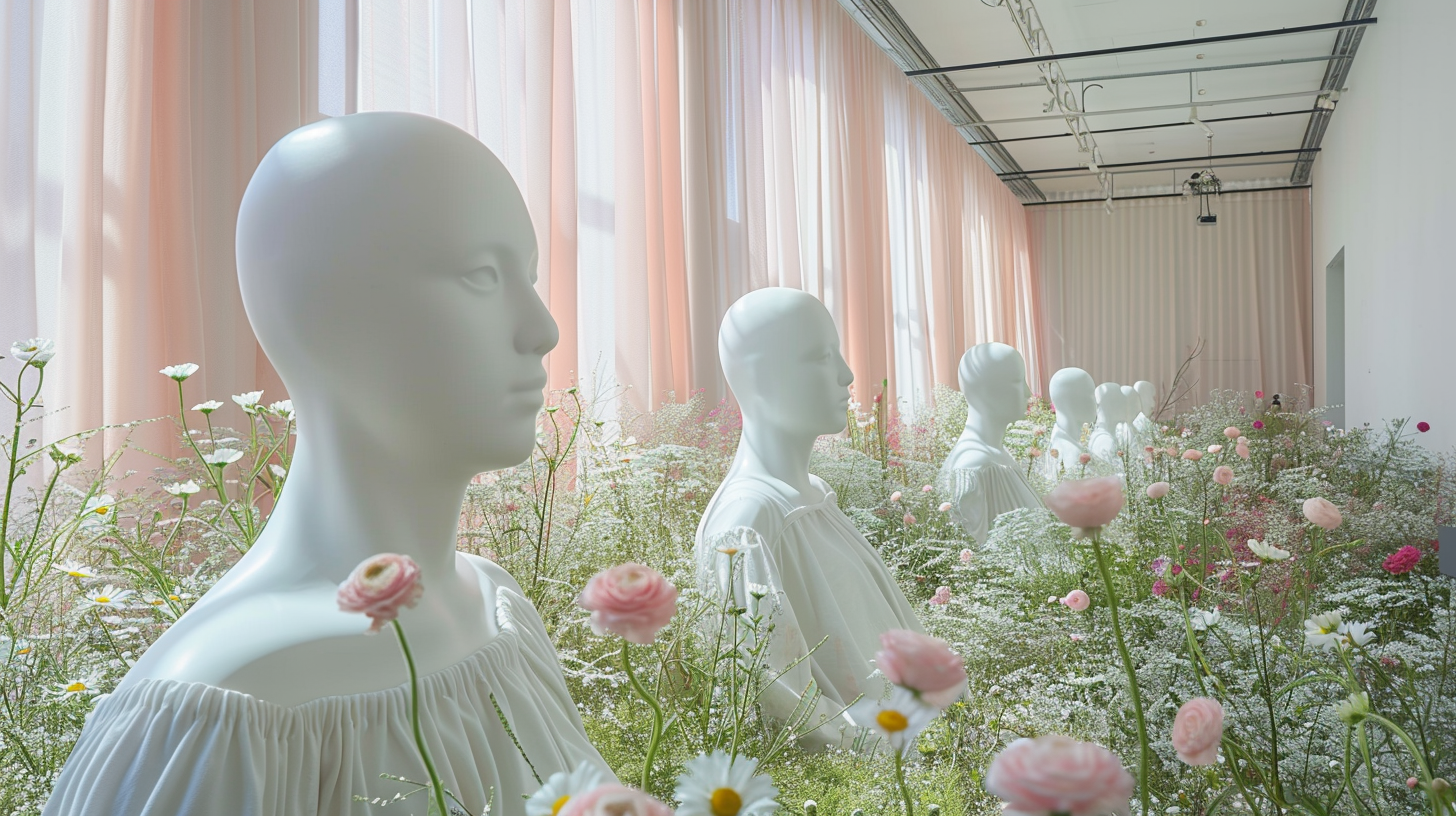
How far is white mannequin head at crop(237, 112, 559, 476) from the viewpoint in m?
0.87

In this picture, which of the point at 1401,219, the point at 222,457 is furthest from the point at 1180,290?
the point at 222,457

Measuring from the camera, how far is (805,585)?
1.88m

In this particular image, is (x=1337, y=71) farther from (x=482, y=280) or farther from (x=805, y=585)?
(x=482, y=280)

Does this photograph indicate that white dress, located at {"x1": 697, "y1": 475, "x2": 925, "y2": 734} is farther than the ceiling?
No

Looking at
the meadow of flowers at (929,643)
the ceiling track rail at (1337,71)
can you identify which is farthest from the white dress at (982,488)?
the ceiling track rail at (1337,71)

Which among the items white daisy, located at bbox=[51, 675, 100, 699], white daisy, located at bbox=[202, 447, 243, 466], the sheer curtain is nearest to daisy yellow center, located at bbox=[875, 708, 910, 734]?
white daisy, located at bbox=[51, 675, 100, 699]

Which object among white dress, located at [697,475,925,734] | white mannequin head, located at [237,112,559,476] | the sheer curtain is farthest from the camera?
the sheer curtain

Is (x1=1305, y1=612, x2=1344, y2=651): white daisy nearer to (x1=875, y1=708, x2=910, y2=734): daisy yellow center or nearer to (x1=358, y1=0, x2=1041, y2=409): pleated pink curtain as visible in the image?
(x1=875, y1=708, x2=910, y2=734): daisy yellow center

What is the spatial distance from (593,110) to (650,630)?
3.84 metres

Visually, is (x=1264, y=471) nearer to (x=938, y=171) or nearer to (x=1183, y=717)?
(x=1183, y=717)

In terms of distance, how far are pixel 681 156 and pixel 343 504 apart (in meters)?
3.93

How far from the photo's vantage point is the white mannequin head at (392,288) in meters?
0.87

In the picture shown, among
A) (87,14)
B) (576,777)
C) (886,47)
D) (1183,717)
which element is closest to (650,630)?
(576,777)

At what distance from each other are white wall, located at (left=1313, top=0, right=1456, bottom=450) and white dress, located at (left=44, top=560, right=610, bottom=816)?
16.7 feet
